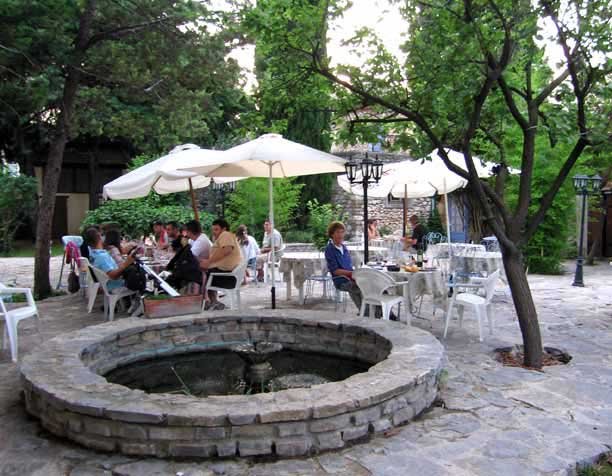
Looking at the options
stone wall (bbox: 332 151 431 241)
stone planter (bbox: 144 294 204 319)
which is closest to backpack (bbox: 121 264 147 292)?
stone planter (bbox: 144 294 204 319)

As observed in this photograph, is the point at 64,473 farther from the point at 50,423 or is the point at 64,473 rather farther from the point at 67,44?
the point at 67,44

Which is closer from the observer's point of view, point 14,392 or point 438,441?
point 438,441

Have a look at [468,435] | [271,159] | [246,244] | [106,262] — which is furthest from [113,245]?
[468,435]

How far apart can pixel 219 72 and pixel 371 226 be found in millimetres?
4748

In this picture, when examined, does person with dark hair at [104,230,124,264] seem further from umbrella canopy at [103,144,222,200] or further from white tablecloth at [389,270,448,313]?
white tablecloth at [389,270,448,313]

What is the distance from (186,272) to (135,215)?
913 cm

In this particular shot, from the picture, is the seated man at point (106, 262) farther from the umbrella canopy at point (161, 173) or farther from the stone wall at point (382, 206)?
the stone wall at point (382, 206)

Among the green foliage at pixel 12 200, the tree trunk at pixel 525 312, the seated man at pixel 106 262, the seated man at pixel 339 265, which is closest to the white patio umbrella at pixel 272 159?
the seated man at pixel 339 265

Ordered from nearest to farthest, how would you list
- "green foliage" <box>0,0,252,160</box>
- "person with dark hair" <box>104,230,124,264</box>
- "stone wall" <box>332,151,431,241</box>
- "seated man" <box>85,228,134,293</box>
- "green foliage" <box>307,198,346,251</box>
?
"seated man" <box>85,228,134,293</box> < "person with dark hair" <box>104,230,124,264</box> < "green foliage" <box>0,0,252,160</box> < "green foliage" <box>307,198,346,251</box> < "stone wall" <box>332,151,431,241</box>

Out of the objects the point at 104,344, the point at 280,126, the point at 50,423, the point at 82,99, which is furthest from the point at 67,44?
the point at 50,423

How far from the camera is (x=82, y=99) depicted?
9.69m

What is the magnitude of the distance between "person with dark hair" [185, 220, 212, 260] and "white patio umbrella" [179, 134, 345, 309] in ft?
2.23

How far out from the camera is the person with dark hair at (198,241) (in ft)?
22.5

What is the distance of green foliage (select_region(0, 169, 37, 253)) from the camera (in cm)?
1526
